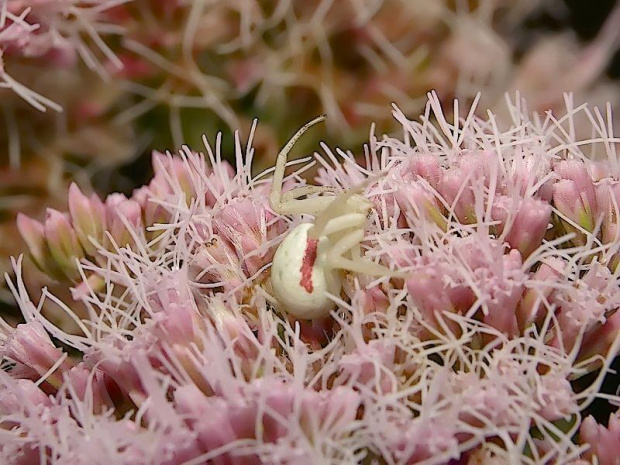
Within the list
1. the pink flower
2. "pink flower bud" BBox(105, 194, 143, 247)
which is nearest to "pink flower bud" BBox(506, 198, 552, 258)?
the pink flower

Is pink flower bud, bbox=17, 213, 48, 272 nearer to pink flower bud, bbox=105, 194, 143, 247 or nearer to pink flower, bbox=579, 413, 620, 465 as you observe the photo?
pink flower bud, bbox=105, 194, 143, 247

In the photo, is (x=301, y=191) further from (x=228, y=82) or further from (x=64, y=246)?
(x=228, y=82)

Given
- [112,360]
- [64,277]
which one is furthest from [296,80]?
[112,360]

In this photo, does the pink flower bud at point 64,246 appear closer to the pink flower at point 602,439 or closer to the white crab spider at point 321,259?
the white crab spider at point 321,259

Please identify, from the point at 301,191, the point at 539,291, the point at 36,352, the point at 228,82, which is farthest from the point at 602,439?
the point at 228,82

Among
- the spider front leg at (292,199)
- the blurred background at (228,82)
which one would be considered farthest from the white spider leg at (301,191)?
the blurred background at (228,82)

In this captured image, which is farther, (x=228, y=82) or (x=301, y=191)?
(x=228, y=82)
